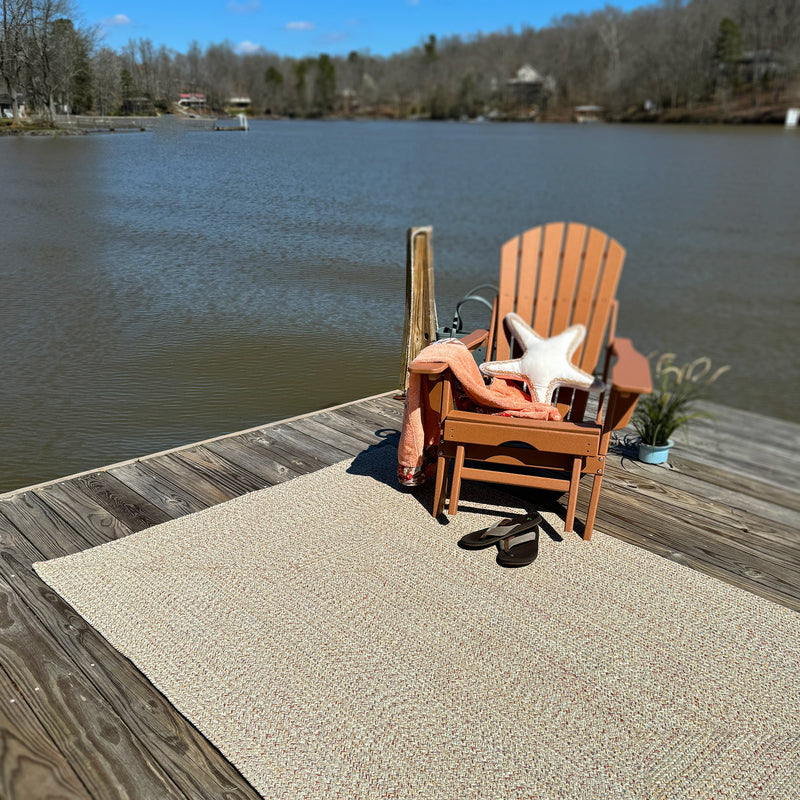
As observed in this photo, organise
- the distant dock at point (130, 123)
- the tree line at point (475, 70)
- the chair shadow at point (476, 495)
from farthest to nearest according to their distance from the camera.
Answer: the distant dock at point (130, 123), the tree line at point (475, 70), the chair shadow at point (476, 495)

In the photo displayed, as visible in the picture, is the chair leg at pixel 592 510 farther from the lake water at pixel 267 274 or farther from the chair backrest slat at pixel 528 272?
the lake water at pixel 267 274

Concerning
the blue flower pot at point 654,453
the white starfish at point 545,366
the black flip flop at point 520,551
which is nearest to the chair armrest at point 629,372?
the white starfish at point 545,366

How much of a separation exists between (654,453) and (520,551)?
96 cm

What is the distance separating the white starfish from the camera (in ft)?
8.40

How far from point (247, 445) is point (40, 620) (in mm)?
1180

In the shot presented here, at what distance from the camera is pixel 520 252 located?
2707 mm

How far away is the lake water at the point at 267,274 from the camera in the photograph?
4.42 meters

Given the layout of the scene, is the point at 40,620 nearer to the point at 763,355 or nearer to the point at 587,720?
the point at 587,720

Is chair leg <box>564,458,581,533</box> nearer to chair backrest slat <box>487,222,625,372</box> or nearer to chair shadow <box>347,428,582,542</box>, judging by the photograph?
chair shadow <box>347,428,582,542</box>

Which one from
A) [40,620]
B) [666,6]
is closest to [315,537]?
[40,620]

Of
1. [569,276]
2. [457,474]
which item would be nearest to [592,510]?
[457,474]

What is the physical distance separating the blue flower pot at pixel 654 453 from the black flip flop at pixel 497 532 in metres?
0.75

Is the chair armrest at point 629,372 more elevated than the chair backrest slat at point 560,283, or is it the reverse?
the chair backrest slat at point 560,283

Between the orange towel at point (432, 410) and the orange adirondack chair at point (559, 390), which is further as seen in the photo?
the orange towel at point (432, 410)
